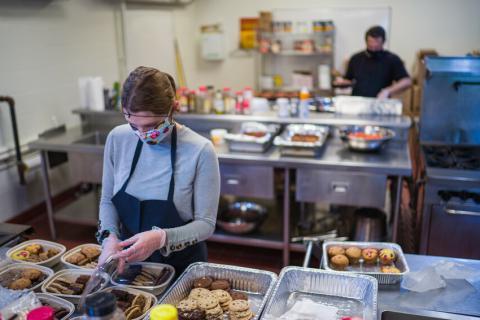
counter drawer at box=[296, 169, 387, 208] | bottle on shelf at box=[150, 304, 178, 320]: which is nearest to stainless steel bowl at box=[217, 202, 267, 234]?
counter drawer at box=[296, 169, 387, 208]

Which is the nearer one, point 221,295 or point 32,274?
point 221,295

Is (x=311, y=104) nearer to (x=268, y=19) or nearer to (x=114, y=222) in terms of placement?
(x=114, y=222)

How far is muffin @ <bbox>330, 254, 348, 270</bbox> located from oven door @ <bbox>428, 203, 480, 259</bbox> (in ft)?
4.23

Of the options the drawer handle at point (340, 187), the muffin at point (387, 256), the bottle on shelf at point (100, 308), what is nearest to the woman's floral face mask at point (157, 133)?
the bottle on shelf at point (100, 308)

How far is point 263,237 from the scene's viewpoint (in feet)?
11.1

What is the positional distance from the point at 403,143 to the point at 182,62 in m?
4.31

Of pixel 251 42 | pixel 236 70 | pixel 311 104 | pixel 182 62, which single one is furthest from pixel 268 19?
pixel 311 104

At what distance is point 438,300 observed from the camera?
1493 mm

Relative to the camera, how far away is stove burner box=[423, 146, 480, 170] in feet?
9.18

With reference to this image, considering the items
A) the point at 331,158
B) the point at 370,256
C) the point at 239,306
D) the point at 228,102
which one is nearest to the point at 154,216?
the point at 239,306

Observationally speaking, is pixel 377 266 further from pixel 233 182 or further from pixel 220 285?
pixel 233 182

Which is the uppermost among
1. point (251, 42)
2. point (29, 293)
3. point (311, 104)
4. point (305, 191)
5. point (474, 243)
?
point (251, 42)

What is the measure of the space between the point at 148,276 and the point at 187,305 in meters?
0.26

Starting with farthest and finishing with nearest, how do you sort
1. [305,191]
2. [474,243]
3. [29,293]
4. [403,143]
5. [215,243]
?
[215,243], [403,143], [305,191], [474,243], [29,293]
